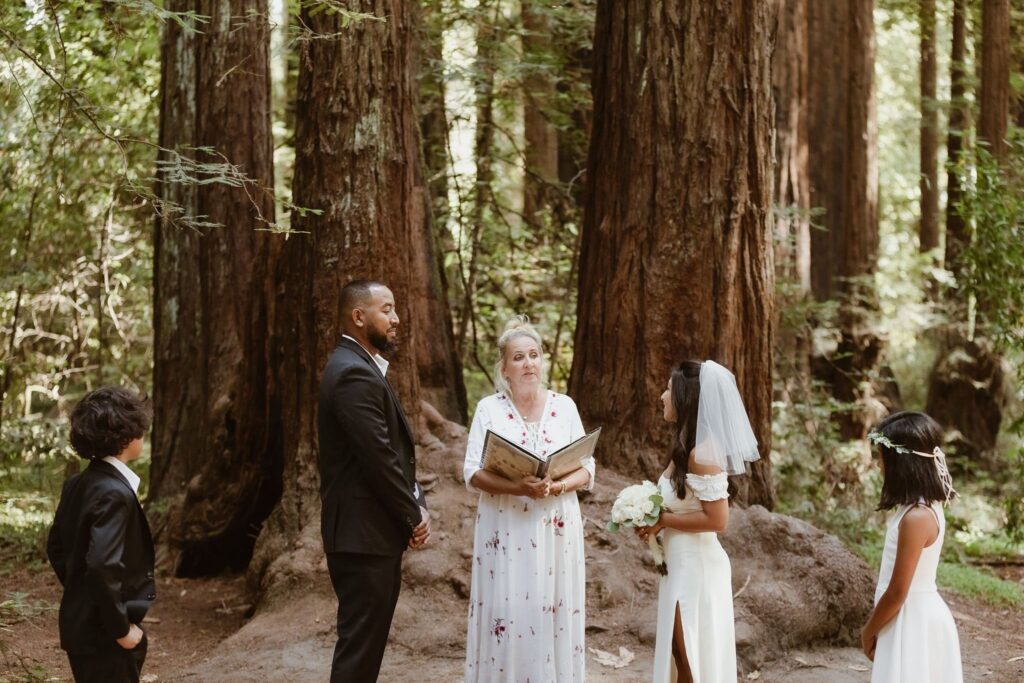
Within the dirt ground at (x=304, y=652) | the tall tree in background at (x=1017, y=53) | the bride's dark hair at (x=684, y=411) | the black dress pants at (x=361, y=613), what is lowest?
the dirt ground at (x=304, y=652)

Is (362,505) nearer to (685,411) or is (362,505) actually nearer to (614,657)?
(685,411)

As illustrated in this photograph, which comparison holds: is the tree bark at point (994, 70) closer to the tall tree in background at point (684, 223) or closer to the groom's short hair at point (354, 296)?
the tall tree in background at point (684, 223)

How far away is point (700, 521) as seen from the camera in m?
5.11

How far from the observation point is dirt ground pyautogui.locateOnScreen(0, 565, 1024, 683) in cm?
652

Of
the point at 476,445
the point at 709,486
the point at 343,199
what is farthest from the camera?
the point at 343,199

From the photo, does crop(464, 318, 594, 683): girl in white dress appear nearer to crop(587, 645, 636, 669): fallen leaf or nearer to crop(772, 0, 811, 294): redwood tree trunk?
crop(587, 645, 636, 669): fallen leaf

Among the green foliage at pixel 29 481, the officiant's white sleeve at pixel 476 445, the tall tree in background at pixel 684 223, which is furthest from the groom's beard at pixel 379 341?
the green foliage at pixel 29 481

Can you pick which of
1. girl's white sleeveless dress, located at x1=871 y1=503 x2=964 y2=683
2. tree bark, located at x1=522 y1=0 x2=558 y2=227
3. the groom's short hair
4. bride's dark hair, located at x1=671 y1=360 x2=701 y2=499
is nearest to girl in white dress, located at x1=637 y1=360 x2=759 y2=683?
bride's dark hair, located at x1=671 y1=360 x2=701 y2=499

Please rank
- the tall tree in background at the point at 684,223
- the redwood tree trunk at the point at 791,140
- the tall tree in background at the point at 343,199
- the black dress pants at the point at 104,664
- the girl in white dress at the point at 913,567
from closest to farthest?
the black dress pants at the point at 104,664
the girl in white dress at the point at 913,567
the tall tree in background at the point at 343,199
the tall tree in background at the point at 684,223
the redwood tree trunk at the point at 791,140

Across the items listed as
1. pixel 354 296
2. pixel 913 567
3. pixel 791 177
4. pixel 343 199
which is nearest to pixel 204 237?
pixel 343 199

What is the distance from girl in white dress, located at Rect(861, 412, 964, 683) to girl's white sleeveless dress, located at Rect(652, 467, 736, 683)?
30.7 inches

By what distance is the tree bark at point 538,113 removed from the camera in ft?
39.9

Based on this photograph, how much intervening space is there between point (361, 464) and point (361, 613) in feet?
2.34

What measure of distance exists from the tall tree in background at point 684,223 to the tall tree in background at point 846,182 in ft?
26.7
